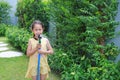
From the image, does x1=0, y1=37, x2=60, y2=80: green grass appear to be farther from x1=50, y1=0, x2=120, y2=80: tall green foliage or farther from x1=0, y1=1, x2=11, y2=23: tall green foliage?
x1=0, y1=1, x2=11, y2=23: tall green foliage

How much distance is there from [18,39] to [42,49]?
17.0ft

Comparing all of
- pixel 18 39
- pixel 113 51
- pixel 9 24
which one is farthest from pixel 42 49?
pixel 9 24

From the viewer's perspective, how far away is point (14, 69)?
22.2 feet

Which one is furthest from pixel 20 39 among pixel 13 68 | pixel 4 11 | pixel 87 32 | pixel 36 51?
pixel 4 11

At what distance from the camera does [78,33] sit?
18.8ft

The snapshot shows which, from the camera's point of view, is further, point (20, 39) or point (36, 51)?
point (20, 39)

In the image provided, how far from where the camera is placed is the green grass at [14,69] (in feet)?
19.9

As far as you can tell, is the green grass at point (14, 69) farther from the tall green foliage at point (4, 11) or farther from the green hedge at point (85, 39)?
the tall green foliage at point (4, 11)

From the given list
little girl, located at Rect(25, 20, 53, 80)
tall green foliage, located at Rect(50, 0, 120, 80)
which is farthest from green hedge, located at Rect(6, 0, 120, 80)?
little girl, located at Rect(25, 20, 53, 80)

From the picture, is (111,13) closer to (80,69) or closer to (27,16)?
(80,69)

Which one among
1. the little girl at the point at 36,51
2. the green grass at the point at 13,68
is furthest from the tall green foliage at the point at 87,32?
the green grass at the point at 13,68

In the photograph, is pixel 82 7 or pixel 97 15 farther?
pixel 82 7

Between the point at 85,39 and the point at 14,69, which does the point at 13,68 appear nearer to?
the point at 14,69

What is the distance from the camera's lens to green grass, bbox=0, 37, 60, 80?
607 cm
